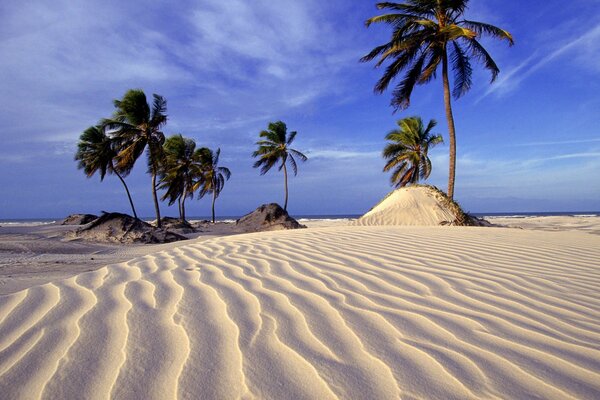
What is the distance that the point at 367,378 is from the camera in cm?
135

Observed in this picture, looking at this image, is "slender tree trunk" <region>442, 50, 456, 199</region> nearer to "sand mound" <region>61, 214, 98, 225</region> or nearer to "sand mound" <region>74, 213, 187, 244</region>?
"sand mound" <region>74, 213, 187, 244</region>

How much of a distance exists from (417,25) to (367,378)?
14103mm

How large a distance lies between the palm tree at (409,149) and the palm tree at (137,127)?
1438 centimetres

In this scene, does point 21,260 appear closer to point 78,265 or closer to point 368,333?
point 78,265

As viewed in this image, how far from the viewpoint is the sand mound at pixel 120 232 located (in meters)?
9.18

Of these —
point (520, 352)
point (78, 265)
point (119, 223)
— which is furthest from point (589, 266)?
point (119, 223)

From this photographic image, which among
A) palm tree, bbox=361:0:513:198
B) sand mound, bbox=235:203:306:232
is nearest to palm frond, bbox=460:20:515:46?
palm tree, bbox=361:0:513:198

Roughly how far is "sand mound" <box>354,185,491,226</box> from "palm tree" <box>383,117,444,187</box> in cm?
1029

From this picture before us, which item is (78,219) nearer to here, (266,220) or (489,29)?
(266,220)

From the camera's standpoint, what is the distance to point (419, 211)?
12.5 metres

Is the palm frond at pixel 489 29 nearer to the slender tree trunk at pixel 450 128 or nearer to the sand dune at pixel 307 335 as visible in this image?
the slender tree trunk at pixel 450 128

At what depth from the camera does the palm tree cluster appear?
18.9m

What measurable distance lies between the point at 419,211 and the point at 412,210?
0.79 feet

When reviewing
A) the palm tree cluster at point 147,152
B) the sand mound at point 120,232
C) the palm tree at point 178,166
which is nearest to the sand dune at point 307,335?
the sand mound at point 120,232
